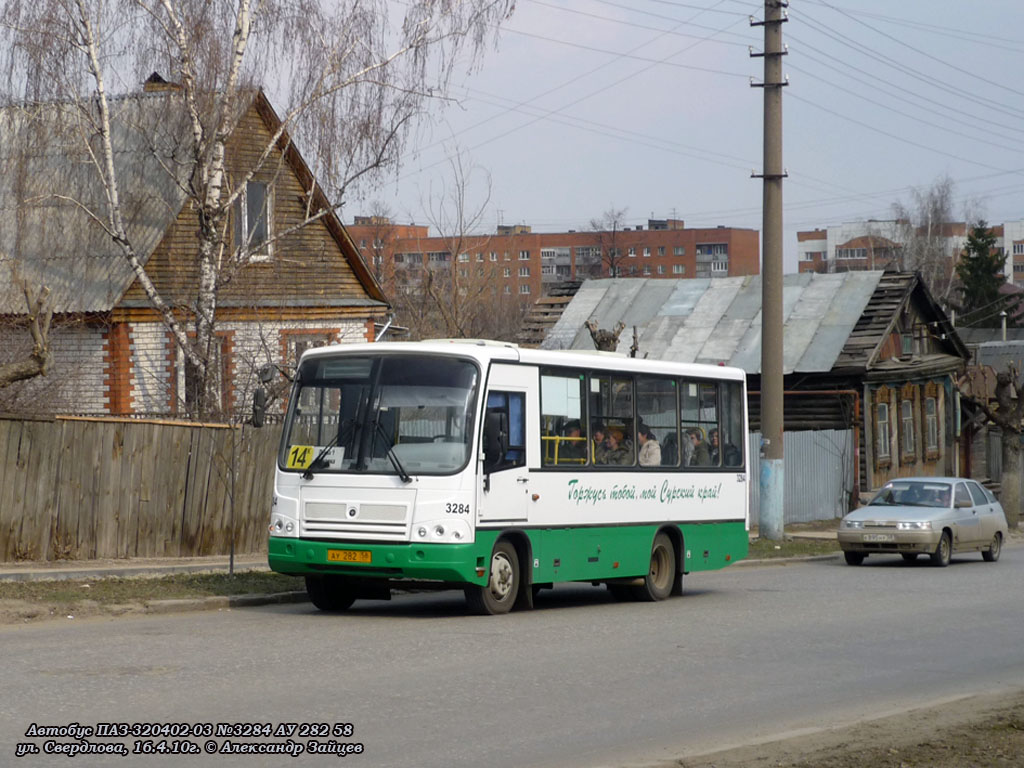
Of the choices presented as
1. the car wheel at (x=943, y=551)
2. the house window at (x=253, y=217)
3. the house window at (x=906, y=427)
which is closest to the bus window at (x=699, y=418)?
the car wheel at (x=943, y=551)

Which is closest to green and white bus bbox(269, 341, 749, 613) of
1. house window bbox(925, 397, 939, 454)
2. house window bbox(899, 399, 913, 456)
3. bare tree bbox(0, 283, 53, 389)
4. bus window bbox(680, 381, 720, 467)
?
bus window bbox(680, 381, 720, 467)

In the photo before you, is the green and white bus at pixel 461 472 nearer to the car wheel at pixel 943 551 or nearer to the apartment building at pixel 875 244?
the car wheel at pixel 943 551

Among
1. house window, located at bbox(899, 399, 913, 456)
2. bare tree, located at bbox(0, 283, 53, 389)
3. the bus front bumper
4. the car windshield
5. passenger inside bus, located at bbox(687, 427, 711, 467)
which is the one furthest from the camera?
house window, located at bbox(899, 399, 913, 456)

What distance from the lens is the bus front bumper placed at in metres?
14.2

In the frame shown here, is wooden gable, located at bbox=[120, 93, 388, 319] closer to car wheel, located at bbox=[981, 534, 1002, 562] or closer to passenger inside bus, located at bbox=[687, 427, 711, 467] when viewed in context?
passenger inside bus, located at bbox=[687, 427, 711, 467]

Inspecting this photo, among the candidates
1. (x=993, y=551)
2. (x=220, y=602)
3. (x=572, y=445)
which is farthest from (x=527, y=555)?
(x=993, y=551)

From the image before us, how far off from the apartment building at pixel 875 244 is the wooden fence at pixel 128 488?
8133cm

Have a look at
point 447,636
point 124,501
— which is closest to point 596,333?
point 124,501

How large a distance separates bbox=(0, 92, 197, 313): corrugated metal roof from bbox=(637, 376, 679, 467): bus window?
34.2 ft

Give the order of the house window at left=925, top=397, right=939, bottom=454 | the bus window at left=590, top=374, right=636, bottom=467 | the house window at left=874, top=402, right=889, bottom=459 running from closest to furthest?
the bus window at left=590, top=374, right=636, bottom=467 < the house window at left=874, top=402, right=889, bottom=459 < the house window at left=925, top=397, right=939, bottom=454

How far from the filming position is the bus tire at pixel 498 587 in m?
14.8

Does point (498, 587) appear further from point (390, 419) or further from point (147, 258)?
point (147, 258)

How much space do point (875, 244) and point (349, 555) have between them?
11277 centimetres

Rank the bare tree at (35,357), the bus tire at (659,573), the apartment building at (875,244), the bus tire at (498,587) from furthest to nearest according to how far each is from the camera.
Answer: the apartment building at (875,244)
the bus tire at (659,573)
the bare tree at (35,357)
the bus tire at (498,587)
